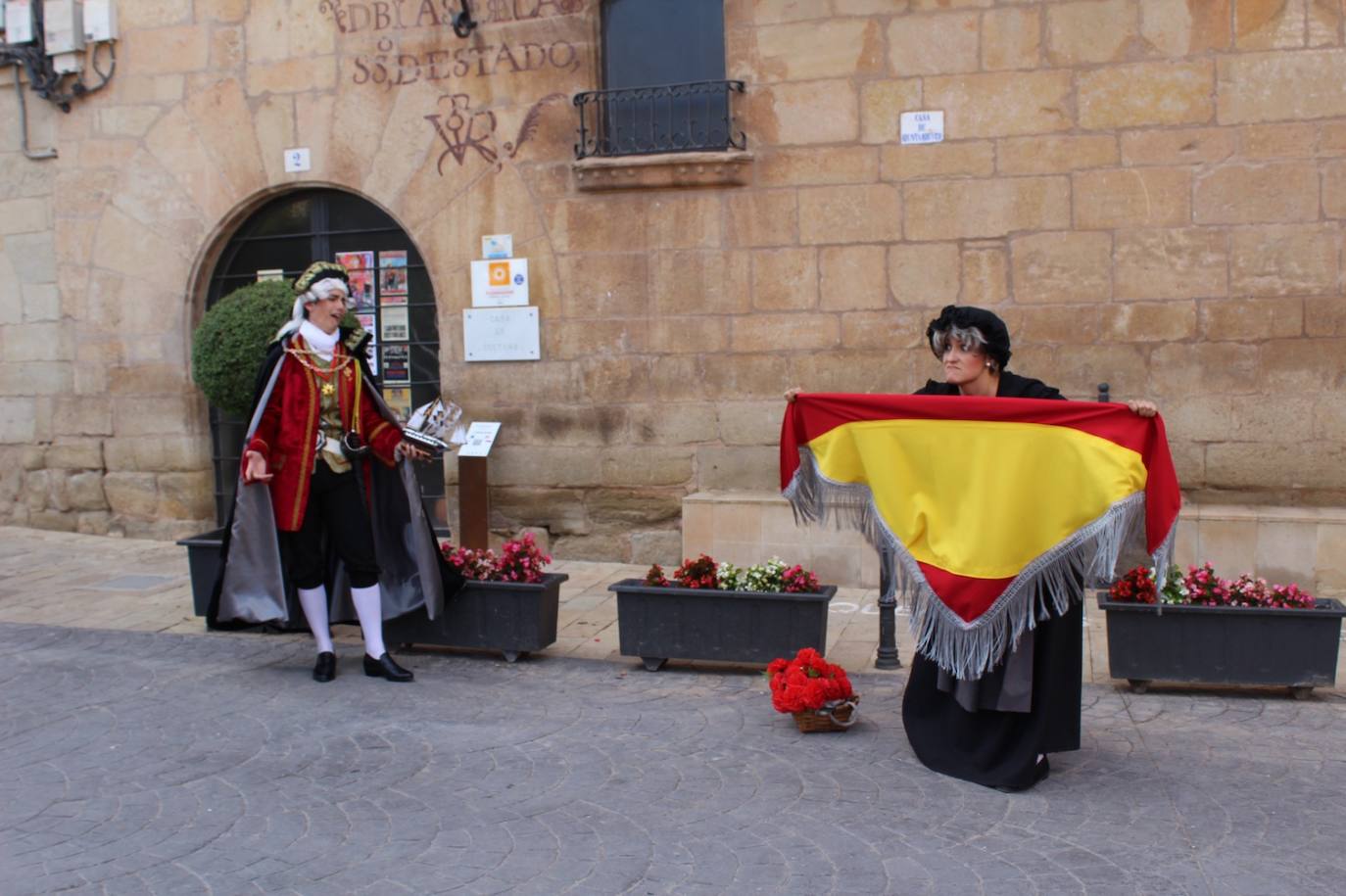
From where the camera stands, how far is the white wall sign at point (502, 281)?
32.6ft

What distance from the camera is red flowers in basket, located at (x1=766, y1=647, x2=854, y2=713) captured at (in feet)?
18.2

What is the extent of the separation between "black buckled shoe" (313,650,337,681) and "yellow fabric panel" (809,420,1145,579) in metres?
3.00

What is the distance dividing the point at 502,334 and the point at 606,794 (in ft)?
18.3

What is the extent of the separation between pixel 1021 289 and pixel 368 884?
20.6 feet

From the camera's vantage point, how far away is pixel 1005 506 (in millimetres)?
5035

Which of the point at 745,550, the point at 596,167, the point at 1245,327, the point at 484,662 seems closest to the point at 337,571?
the point at 484,662

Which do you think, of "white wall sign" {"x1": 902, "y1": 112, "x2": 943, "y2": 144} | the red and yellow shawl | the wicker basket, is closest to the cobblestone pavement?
the wicker basket

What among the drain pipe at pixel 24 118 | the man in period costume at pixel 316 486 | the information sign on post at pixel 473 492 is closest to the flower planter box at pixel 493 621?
the man in period costume at pixel 316 486

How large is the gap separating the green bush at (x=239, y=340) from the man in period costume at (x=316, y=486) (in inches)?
69.8

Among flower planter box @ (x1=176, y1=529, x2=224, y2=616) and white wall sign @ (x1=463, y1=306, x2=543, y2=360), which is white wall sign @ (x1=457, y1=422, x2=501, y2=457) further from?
flower planter box @ (x1=176, y1=529, x2=224, y2=616)

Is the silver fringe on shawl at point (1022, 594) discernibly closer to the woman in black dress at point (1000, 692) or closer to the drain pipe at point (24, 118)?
the woman in black dress at point (1000, 692)

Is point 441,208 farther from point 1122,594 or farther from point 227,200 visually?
point 1122,594

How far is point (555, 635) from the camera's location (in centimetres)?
732

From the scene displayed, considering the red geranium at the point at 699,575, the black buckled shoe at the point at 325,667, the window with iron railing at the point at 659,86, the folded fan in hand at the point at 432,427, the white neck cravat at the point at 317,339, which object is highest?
the window with iron railing at the point at 659,86
